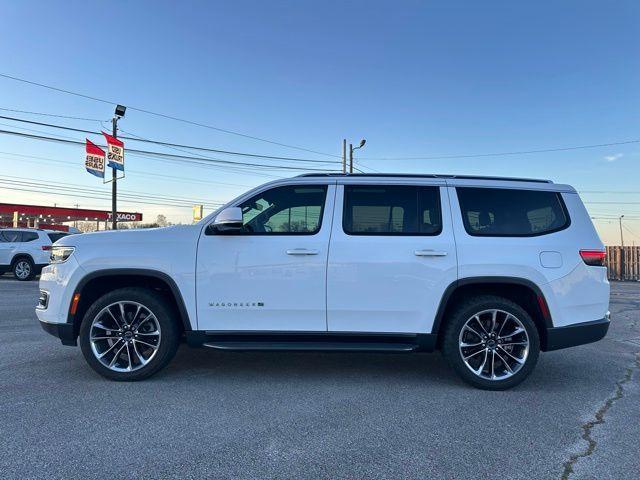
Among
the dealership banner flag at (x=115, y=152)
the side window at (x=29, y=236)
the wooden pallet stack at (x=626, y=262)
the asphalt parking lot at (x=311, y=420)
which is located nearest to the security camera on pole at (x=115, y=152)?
the dealership banner flag at (x=115, y=152)

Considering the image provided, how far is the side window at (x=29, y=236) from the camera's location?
49.1 feet

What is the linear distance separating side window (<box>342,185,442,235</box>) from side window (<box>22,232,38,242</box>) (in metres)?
14.5

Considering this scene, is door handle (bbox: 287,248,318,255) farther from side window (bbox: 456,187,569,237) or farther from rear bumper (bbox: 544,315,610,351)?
rear bumper (bbox: 544,315,610,351)

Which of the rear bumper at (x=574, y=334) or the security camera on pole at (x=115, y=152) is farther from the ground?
the security camera on pole at (x=115, y=152)

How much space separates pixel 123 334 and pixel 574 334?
14.1 ft

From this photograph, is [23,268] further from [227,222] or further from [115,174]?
[227,222]

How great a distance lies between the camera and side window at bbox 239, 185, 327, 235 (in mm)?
4340

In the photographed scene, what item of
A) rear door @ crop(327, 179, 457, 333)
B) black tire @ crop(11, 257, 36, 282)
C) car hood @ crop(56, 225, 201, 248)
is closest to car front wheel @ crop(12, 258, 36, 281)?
black tire @ crop(11, 257, 36, 282)

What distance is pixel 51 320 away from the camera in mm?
4301

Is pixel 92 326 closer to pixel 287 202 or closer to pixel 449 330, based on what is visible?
pixel 287 202

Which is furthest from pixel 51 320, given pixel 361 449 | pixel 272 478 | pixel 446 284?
pixel 446 284

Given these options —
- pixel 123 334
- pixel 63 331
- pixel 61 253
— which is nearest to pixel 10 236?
pixel 61 253

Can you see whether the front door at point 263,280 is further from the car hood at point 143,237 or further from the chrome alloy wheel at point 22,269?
the chrome alloy wheel at point 22,269

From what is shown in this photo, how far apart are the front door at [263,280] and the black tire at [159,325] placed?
0.33 metres
